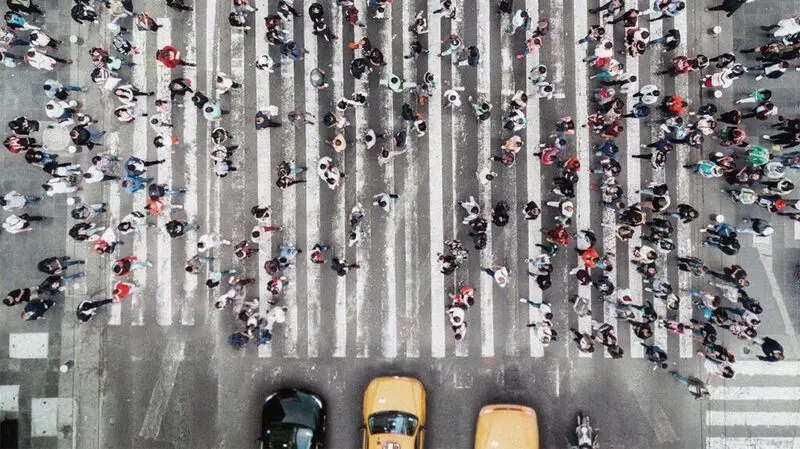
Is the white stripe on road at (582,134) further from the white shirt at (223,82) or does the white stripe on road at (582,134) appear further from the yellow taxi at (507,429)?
the white shirt at (223,82)

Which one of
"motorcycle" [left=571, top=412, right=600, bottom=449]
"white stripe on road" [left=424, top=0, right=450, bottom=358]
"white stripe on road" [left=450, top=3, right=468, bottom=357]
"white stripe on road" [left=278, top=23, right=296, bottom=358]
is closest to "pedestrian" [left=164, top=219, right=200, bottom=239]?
"white stripe on road" [left=278, top=23, right=296, bottom=358]

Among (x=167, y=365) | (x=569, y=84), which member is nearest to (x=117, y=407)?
(x=167, y=365)

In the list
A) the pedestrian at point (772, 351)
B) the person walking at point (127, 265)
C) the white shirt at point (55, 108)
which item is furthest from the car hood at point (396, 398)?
the white shirt at point (55, 108)

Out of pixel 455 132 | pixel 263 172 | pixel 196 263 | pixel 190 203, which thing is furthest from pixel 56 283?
pixel 455 132

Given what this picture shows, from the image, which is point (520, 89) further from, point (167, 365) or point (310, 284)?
point (167, 365)

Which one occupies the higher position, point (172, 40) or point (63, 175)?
point (172, 40)

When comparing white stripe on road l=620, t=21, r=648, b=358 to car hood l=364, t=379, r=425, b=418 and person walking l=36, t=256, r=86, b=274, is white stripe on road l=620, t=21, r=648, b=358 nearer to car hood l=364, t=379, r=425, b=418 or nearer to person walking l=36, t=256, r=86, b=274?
car hood l=364, t=379, r=425, b=418
